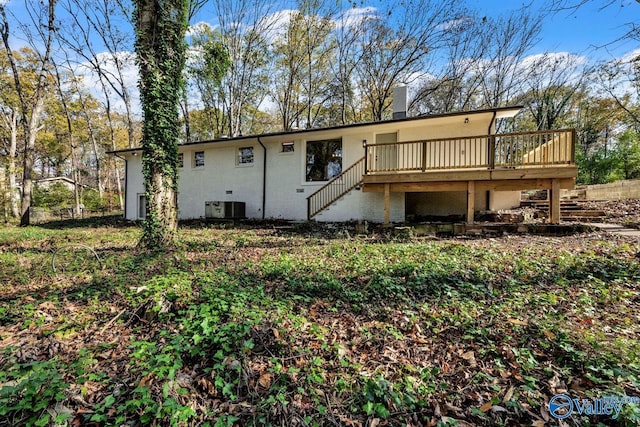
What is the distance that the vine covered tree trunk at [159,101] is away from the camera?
6062 millimetres

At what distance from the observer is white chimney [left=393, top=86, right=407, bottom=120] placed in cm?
1109

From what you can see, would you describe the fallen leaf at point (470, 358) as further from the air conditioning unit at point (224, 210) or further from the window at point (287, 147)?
the air conditioning unit at point (224, 210)

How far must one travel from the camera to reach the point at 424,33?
16859 millimetres

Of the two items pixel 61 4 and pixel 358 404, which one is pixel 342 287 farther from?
pixel 61 4

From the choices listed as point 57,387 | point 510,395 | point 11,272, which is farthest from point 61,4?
point 510,395

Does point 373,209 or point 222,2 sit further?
point 222,2

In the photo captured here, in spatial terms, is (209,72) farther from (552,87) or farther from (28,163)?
(552,87)

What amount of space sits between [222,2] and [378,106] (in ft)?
37.6

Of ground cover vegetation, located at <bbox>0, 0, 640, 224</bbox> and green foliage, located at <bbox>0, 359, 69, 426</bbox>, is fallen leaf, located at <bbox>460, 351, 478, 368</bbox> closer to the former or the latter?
green foliage, located at <bbox>0, 359, 69, 426</bbox>

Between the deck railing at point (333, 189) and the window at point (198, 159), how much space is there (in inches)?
262

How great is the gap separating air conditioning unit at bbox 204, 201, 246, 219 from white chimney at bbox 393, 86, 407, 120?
7710 millimetres

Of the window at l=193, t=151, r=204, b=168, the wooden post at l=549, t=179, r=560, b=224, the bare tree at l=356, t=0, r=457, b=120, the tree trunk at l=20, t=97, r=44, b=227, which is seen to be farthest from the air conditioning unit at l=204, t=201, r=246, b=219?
the bare tree at l=356, t=0, r=457, b=120

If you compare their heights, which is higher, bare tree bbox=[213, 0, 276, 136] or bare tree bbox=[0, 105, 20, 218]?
bare tree bbox=[213, 0, 276, 136]

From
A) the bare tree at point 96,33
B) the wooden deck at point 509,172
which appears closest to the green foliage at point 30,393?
the wooden deck at point 509,172
